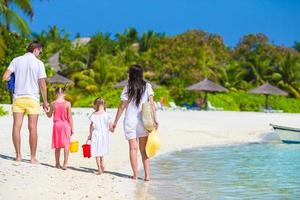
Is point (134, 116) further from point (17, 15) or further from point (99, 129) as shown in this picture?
point (17, 15)

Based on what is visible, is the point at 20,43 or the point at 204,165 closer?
the point at 204,165

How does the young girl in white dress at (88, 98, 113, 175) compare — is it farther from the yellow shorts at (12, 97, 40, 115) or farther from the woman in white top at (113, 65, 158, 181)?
the yellow shorts at (12, 97, 40, 115)

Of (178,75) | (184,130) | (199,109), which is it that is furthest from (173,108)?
(184,130)

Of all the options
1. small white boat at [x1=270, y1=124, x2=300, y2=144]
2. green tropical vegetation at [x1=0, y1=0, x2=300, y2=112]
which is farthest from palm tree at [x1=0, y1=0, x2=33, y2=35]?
small white boat at [x1=270, y1=124, x2=300, y2=144]

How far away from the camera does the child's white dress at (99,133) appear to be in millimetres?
9484

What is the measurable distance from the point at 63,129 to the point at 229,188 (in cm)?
263

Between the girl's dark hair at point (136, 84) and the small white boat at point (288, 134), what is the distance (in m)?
11.0

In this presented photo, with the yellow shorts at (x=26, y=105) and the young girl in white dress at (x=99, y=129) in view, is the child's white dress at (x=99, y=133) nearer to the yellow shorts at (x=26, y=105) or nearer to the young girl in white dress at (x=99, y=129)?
the young girl in white dress at (x=99, y=129)

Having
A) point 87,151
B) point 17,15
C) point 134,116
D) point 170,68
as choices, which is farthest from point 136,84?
point 170,68

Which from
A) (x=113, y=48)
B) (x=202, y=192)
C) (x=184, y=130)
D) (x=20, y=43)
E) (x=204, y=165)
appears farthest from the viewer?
(x=113, y=48)

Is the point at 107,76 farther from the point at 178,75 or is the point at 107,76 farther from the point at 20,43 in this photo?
the point at 20,43

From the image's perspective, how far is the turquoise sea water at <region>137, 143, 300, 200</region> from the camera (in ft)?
29.3

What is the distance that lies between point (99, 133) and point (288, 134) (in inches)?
431

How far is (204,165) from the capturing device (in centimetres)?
1282
